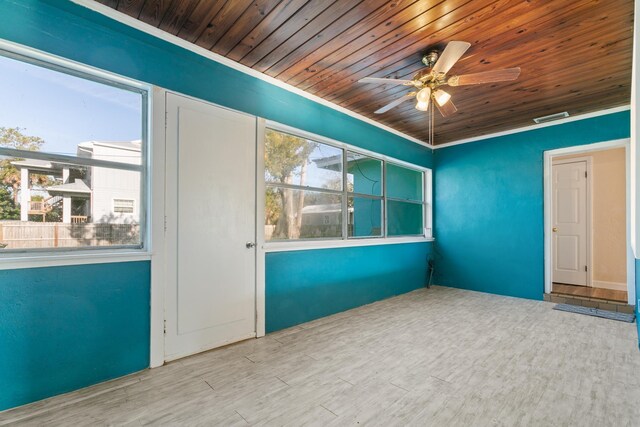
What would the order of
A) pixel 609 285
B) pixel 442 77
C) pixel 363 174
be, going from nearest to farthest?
pixel 442 77 → pixel 363 174 → pixel 609 285

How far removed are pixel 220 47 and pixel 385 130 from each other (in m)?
2.86

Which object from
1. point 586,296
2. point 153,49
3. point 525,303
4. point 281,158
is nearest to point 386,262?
point 525,303

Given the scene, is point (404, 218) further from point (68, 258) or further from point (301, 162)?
point (68, 258)

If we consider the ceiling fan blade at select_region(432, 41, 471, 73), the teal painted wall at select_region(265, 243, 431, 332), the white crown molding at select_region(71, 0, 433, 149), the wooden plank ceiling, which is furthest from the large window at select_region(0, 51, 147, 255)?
the ceiling fan blade at select_region(432, 41, 471, 73)

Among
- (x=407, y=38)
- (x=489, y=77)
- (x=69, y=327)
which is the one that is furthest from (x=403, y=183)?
(x=69, y=327)

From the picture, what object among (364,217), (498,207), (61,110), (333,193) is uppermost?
(61,110)

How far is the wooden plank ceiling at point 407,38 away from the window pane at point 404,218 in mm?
2069

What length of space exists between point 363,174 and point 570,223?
3.88m

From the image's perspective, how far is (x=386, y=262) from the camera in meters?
4.63

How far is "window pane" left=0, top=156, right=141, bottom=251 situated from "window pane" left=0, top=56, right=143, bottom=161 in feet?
0.47

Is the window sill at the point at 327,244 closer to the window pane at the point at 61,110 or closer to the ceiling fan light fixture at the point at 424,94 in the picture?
the window pane at the point at 61,110

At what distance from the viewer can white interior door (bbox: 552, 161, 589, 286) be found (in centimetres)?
508

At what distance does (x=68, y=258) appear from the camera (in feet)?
6.57

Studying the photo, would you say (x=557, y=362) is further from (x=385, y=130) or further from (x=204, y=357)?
(x=385, y=130)
